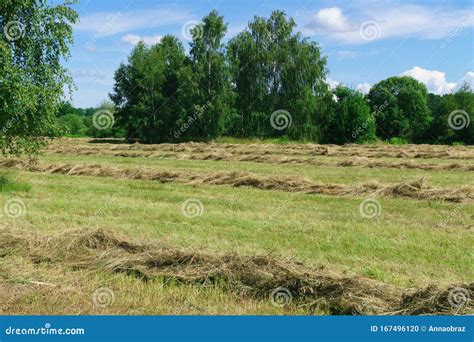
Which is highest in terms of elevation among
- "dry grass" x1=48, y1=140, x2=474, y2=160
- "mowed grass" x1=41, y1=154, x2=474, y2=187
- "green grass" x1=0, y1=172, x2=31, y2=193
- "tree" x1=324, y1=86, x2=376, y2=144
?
"tree" x1=324, y1=86, x2=376, y2=144

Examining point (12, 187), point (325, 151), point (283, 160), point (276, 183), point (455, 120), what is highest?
point (455, 120)

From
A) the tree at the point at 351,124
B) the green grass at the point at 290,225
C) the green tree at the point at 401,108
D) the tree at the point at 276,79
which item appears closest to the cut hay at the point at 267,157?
the green grass at the point at 290,225

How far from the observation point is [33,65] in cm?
1560

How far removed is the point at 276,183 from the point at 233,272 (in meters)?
9.51

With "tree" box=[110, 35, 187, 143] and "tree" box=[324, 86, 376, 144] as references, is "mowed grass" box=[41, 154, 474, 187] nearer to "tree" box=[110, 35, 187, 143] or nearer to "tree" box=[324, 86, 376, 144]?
"tree" box=[324, 86, 376, 144]

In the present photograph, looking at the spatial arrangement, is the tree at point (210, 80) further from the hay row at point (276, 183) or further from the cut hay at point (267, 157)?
the hay row at point (276, 183)

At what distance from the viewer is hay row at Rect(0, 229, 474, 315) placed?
5.80 metres

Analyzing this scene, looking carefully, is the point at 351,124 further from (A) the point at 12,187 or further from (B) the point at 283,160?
(A) the point at 12,187

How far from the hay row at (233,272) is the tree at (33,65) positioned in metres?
7.48

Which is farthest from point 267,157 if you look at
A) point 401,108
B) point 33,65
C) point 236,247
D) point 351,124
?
point 401,108

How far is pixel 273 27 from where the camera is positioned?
2334 inches

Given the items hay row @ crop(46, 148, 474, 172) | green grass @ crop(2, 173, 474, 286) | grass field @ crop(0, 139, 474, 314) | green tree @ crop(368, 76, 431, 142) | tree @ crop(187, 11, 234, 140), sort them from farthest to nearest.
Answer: green tree @ crop(368, 76, 431, 142), tree @ crop(187, 11, 234, 140), hay row @ crop(46, 148, 474, 172), green grass @ crop(2, 173, 474, 286), grass field @ crop(0, 139, 474, 314)

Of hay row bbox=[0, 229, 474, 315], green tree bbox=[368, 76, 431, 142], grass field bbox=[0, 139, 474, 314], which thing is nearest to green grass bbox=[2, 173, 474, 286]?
grass field bbox=[0, 139, 474, 314]

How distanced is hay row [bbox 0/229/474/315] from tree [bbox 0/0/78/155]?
7482mm
